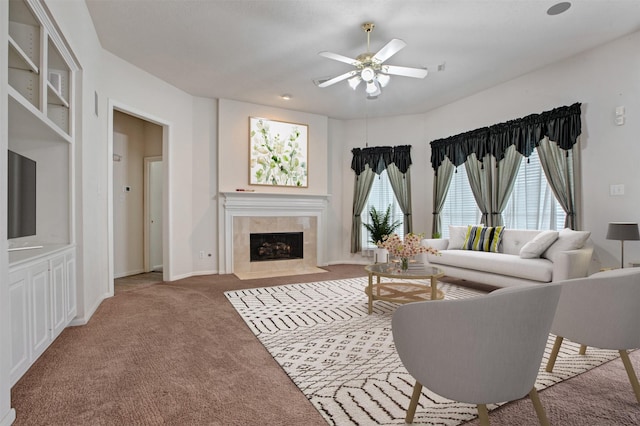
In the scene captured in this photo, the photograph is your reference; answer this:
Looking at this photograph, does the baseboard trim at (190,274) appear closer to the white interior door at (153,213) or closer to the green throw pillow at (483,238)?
the white interior door at (153,213)

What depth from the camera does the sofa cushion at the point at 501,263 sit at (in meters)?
3.38

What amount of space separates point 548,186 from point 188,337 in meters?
4.58

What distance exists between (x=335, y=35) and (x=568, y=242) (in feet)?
10.9

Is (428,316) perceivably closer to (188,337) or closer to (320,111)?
(188,337)

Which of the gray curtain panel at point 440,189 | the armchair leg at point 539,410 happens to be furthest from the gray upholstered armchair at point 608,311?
the gray curtain panel at point 440,189

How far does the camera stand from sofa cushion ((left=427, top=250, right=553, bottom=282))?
3.38 meters

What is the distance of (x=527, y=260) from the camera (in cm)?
358

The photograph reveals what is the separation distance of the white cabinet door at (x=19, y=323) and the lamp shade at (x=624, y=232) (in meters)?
4.78

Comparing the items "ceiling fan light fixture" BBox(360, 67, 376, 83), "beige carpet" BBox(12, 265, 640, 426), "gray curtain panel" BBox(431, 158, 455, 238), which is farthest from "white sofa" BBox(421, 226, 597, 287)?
"ceiling fan light fixture" BBox(360, 67, 376, 83)

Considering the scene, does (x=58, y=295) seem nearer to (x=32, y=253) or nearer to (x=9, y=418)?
(x=32, y=253)

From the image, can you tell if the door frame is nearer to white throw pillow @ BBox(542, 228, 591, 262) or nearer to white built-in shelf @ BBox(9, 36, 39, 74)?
white built-in shelf @ BBox(9, 36, 39, 74)

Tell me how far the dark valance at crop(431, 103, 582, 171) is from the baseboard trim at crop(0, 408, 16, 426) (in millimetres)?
5366

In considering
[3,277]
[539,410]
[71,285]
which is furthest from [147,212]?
[539,410]

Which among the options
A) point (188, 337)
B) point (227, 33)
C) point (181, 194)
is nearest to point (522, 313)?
point (188, 337)
